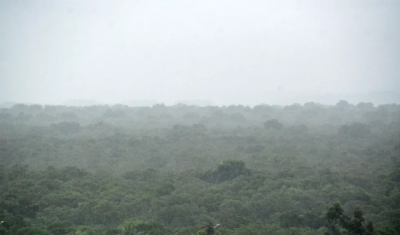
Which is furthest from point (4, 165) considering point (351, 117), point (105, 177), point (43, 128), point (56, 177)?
point (351, 117)

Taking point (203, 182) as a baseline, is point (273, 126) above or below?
above

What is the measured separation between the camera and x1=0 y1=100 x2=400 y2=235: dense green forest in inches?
692

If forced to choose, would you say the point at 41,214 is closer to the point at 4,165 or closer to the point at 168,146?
the point at 4,165

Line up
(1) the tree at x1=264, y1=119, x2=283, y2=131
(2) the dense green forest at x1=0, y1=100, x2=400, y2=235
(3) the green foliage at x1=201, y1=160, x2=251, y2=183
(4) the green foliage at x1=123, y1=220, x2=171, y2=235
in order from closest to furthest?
(4) the green foliage at x1=123, y1=220, x2=171, y2=235, (2) the dense green forest at x1=0, y1=100, x2=400, y2=235, (3) the green foliage at x1=201, y1=160, x2=251, y2=183, (1) the tree at x1=264, y1=119, x2=283, y2=131

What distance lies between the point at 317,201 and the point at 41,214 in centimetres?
1426

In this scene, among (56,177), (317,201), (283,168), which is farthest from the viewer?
(283,168)

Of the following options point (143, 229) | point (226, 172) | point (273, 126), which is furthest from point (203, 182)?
point (273, 126)

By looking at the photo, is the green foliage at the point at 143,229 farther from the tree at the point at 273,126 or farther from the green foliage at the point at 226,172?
the tree at the point at 273,126

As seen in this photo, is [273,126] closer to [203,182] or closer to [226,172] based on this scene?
[226,172]

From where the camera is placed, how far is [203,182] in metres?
25.2

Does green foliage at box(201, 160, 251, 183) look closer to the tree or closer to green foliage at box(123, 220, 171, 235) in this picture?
green foliage at box(123, 220, 171, 235)

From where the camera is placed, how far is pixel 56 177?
1026 inches

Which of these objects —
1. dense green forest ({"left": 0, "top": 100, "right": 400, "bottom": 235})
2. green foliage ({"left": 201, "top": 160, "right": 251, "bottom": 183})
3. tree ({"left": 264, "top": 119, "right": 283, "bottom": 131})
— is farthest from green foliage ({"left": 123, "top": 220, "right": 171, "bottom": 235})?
tree ({"left": 264, "top": 119, "right": 283, "bottom": 131})

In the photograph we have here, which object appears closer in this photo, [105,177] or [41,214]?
[41,214]
